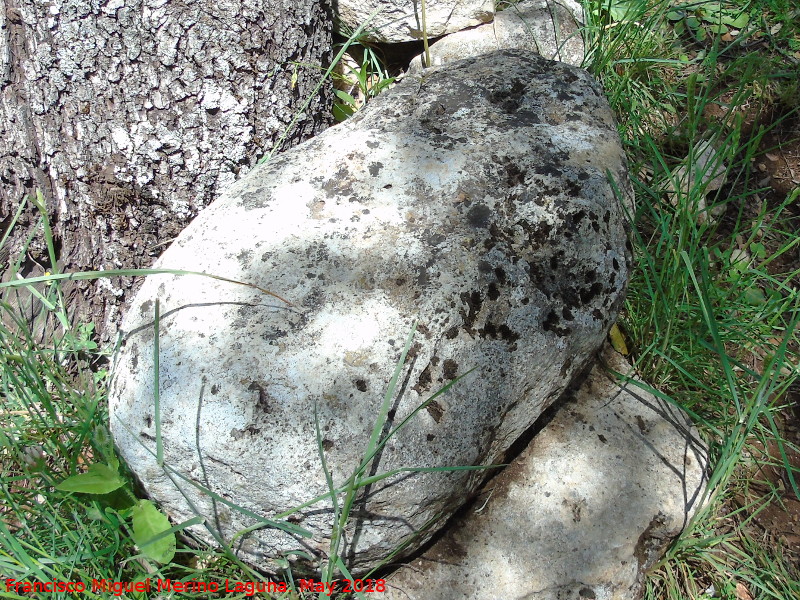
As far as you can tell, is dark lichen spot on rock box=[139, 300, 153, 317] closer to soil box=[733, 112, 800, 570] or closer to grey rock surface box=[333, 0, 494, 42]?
grey rock surface box=[333, 0, 494, 42]

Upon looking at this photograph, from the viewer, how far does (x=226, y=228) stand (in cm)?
174

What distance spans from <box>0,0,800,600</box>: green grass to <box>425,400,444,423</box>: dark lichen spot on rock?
19 centimetres

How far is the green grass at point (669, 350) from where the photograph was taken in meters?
1.81

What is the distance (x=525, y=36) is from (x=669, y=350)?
162cm

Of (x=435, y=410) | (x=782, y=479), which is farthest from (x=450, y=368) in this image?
(x=782, y=479)

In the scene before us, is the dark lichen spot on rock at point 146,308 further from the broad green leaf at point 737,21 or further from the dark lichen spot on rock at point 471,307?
the broad green leaf at point 737,21

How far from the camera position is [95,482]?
1737mm

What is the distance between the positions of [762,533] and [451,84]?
1832 millimetres

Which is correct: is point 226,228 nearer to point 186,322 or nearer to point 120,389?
point 186,322

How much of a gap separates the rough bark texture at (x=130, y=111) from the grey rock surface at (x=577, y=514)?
141 centimetres

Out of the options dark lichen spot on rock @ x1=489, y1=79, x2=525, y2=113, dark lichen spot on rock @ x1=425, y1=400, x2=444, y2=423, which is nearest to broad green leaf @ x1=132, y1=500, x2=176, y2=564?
A: dark lichen spot on rock @ x1=425, y1=400, x2=444, y2=423

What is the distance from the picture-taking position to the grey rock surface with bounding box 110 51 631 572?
1.54 m

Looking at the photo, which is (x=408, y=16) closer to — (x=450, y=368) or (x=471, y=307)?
(x=471, y=307)

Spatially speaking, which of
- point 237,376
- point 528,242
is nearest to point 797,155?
point 528,242
